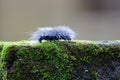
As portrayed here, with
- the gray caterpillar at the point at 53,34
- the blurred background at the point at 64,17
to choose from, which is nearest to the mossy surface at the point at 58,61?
the gray caterpillar at the point at 53,34

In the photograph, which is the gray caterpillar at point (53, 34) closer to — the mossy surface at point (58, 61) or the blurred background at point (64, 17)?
the mossy surface at point (58, 61)

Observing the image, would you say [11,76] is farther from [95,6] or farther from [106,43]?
[95,6]

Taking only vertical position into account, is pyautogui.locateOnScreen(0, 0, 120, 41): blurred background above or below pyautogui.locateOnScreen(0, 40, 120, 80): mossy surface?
above

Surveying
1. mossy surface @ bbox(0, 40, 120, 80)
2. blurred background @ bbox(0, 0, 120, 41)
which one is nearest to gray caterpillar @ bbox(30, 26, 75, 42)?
mossy surface @ bbox(0, 40, 120, 80)

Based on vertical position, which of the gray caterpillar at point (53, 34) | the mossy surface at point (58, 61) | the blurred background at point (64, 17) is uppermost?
the blurred background at point (64, 17)

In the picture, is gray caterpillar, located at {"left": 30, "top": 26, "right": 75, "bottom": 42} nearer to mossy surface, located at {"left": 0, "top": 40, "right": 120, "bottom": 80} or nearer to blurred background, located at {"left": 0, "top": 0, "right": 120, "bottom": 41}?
mossy surface, located at {"left": 0, "top": 40, "right": 120, "bottom": 80}

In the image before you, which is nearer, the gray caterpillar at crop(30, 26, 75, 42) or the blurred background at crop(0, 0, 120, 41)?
the gray caterpillar at crop(30, 26, 75, 42)
